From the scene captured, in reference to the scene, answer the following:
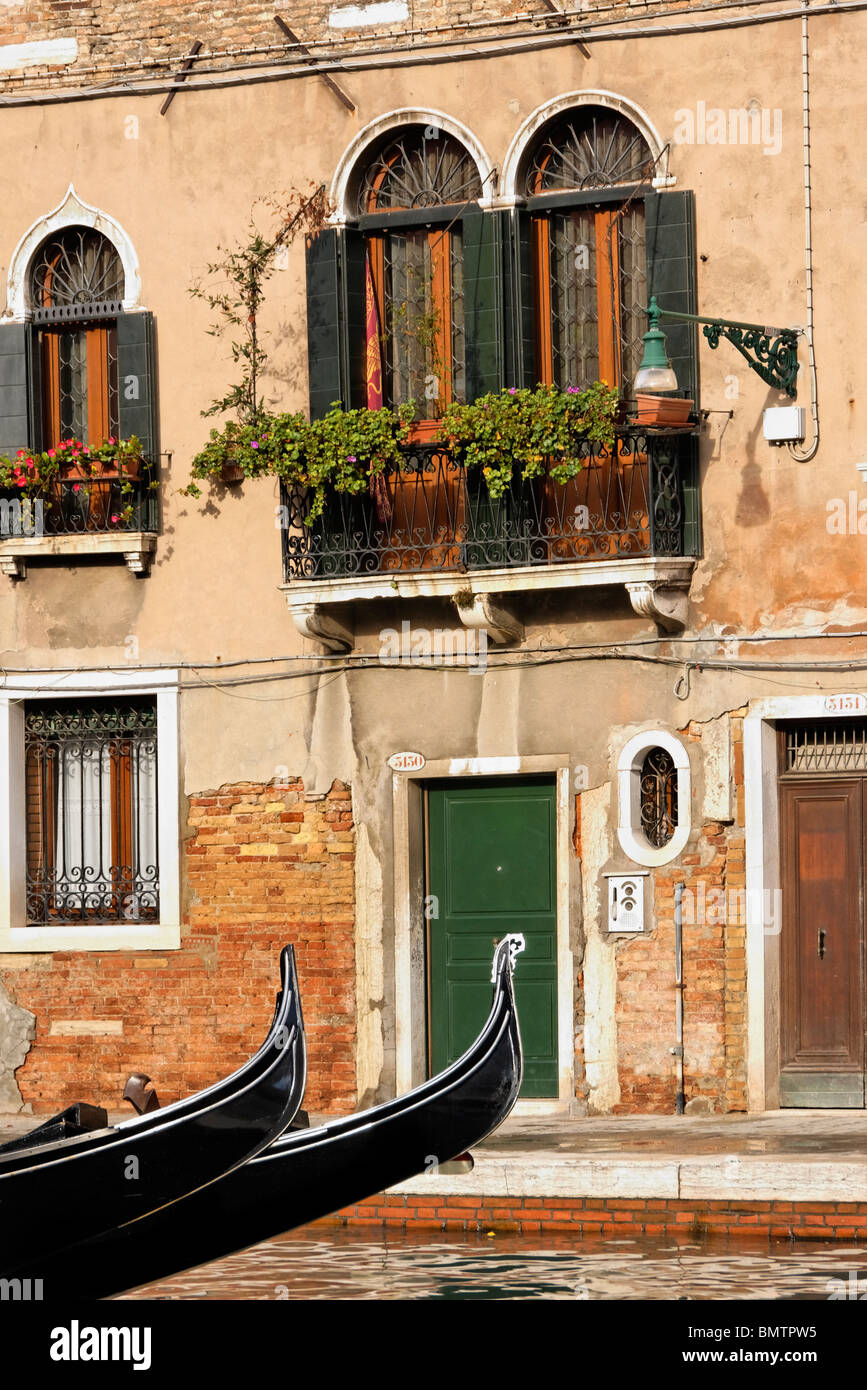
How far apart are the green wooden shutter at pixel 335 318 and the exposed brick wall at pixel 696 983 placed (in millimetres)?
3154

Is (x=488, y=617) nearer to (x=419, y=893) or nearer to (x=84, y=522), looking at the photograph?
(x=419, y=893)

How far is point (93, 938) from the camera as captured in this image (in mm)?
17141

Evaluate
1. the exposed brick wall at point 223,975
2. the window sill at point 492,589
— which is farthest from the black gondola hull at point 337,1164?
the exposed brick wall at point 223,975

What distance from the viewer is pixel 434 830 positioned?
1689cm

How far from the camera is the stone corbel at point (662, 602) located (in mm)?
15758

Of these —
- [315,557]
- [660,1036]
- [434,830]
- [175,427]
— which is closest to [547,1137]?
[660,1036]

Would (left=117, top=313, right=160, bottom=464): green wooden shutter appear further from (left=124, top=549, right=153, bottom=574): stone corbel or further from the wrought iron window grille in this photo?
the wrought iron window grille

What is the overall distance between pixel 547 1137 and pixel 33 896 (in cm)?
445

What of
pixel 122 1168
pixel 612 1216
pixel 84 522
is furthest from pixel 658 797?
pixel 122 1168

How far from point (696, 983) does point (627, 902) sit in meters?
0.65

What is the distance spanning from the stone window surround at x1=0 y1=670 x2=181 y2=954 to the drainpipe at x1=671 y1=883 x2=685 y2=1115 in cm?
330

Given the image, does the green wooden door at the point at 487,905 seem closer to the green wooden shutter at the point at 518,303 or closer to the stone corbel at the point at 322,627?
the stone corbel at the point at 322,627

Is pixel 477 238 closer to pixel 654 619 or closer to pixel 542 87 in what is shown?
pixel 542 87

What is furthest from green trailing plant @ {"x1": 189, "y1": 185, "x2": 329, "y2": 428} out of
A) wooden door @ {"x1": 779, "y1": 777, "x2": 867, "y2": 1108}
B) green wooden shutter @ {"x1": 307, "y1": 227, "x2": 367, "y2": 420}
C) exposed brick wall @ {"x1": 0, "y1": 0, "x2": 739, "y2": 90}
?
wooden door @ {"x1": 779, "y1": 777, "x2": 867, "y2": 1108}
